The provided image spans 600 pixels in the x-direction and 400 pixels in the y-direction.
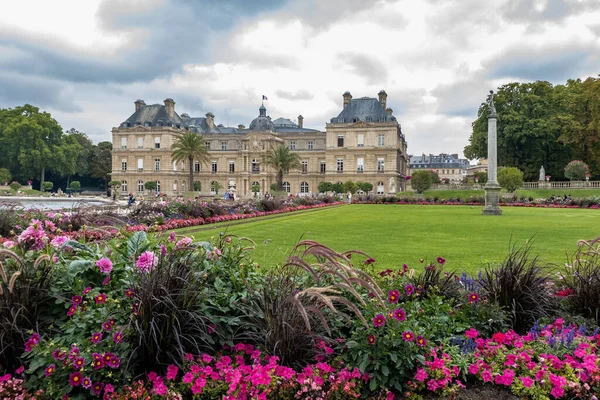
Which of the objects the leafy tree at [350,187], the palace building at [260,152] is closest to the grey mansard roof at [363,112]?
the palace building at [260,152]

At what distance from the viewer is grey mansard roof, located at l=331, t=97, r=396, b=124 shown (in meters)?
66.0

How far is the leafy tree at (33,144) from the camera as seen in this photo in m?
64.8

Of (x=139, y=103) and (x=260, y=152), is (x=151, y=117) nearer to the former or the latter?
(x=139, y=103)

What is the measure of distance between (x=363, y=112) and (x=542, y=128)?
26.2 metres

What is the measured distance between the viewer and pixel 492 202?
2477 centimetres

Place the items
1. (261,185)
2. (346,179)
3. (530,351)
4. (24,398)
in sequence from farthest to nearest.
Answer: (261,185) → (346,179) → (530,351) → (24,398)

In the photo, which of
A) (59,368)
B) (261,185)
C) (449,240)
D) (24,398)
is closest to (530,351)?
(59,368)

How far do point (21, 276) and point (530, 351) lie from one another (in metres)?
4.06

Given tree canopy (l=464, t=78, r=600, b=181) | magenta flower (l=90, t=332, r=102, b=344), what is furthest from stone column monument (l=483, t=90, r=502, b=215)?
tree canopy (l=464, t=78, r=600, b=181)

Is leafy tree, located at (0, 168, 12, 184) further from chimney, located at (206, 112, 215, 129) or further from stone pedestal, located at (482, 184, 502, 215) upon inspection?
stone pedestal, located at (482, 184, 502, 215)

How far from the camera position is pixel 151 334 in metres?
3.12

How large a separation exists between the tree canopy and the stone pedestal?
2780 cm

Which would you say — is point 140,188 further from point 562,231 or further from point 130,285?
point 130,285

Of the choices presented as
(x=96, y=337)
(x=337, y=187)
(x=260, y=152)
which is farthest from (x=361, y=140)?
(x=96, y=337)
